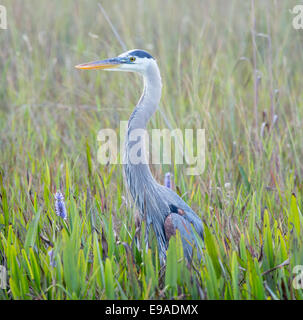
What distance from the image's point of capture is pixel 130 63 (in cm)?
197

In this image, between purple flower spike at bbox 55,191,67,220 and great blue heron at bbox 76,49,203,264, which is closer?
purple flower spike at bbox 55,191,67,220

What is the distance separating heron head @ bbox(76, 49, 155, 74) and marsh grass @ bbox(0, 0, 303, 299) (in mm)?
406

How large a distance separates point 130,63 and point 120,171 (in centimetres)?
65

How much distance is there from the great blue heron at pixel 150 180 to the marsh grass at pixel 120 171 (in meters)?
0.09

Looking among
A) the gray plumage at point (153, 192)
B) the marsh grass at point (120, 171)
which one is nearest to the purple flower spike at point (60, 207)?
the marsh grass at point (120, 171)

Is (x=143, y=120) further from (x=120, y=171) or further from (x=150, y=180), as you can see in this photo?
(x=120, y=171)

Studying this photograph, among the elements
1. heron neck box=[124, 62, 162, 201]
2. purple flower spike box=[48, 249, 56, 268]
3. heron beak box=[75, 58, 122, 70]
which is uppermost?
heron beak box=[75, 58, 122, 70]

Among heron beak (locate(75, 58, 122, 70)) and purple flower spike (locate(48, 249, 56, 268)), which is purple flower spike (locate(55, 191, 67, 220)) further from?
heron beak (locate(75, 58, 122, 70))

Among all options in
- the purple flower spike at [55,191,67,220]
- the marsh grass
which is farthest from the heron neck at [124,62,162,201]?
the purple flower spike at [55,191,67,220]

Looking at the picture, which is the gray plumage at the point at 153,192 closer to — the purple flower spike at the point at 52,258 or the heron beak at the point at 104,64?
the heron beak at the point at 104,64

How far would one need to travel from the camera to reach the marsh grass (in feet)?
5.08

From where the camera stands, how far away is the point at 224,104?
9.71ft
